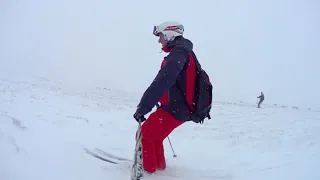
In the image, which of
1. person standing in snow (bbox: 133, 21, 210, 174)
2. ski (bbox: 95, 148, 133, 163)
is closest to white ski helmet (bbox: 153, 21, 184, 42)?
person standing in snow (bbox: 133, 21, 210, 174)

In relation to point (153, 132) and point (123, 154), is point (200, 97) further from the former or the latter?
point (123, 154)

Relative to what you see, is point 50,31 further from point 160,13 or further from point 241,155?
point 241,155

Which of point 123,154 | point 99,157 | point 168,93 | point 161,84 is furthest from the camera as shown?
point 123,154

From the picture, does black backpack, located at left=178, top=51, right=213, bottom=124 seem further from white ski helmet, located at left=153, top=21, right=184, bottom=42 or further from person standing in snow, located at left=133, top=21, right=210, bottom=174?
white ski helmet, located at left=153, top=21, right=184, bottom=42

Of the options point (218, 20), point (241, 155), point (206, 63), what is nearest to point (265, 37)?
point (218, 20)

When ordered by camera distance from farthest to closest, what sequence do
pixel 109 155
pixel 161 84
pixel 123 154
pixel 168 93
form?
1. pixel 123 154
2. pixel 109 155
3. pixel 168 93
4. pixel 161 84

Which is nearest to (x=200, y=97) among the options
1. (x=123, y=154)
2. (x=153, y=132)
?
(x=153, y=132)

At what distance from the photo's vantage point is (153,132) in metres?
3.75

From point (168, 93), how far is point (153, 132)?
0.54 meters

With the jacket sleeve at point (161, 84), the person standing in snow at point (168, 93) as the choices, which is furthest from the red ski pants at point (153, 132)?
the jacket sleeve at point (161, 84)

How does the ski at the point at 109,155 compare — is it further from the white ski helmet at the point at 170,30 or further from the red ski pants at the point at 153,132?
the white ski helmet at the point at 170,30

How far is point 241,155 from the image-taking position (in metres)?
5.35

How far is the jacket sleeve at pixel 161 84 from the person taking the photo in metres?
3.29

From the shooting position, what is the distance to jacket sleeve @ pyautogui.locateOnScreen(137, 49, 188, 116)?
10.8ft
